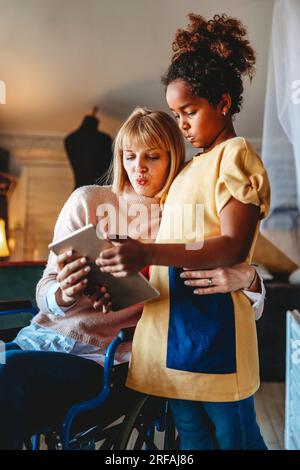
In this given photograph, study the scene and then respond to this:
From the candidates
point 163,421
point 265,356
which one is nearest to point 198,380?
point 163,421

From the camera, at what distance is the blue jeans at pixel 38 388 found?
656 mm

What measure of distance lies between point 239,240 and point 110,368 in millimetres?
325

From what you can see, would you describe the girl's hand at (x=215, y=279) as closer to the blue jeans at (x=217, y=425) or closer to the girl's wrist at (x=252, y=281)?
the girl's wrist at (x=252, y=281)

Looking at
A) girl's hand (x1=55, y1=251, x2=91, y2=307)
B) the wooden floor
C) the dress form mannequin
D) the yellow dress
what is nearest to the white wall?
the dress form mannequin

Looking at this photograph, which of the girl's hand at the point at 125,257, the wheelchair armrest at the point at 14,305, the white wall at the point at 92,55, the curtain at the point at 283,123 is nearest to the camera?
the girl's hand at the point at 125,257

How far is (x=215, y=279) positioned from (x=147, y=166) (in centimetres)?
20

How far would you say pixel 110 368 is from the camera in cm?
75

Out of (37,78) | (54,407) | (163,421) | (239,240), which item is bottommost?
(163,421)

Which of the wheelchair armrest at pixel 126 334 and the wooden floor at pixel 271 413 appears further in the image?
the wooden floor at pixel 271 413

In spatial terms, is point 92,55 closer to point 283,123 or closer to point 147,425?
point 283,123

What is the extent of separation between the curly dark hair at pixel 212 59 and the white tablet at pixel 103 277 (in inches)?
9.6

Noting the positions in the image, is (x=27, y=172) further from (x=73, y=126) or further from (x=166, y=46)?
(x=166, y=46)

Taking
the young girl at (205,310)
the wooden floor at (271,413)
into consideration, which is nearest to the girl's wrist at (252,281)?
the young girl at (205,310)

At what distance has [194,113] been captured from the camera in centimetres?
64
